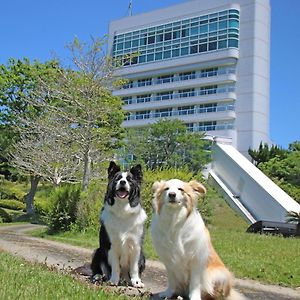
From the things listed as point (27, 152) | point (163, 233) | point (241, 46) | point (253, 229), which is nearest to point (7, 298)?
Answer: point (163, 233)

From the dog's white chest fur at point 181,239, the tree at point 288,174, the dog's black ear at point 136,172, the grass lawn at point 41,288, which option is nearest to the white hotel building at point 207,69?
the tree at point 288,174

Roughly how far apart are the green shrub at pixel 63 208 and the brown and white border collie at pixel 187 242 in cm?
1351

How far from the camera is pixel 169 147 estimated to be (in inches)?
1777

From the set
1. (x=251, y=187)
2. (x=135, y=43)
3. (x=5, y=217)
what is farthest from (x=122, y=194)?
(x=135, y=43)

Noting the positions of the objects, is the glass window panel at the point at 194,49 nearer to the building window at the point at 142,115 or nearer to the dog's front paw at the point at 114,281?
the building window at the point at 142,115

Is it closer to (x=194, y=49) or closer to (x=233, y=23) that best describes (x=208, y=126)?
(x=194, y=49)

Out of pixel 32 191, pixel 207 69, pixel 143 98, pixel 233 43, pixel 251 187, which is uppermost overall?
Answer: pixel 233 43

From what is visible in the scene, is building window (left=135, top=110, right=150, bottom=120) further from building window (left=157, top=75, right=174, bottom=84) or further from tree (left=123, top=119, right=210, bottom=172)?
tree (left=123, top=119, right=210, bottom=172)

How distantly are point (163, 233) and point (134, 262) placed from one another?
170cm

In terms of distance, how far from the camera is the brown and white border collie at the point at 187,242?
218 inches

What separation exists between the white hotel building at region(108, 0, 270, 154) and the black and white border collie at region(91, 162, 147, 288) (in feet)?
189

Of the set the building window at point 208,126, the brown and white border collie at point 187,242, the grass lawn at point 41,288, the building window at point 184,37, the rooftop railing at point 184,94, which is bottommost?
the grass lawn at point 41,288

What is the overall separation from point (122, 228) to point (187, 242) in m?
1.71

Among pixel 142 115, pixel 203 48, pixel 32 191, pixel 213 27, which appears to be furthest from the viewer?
pixel 142 115
